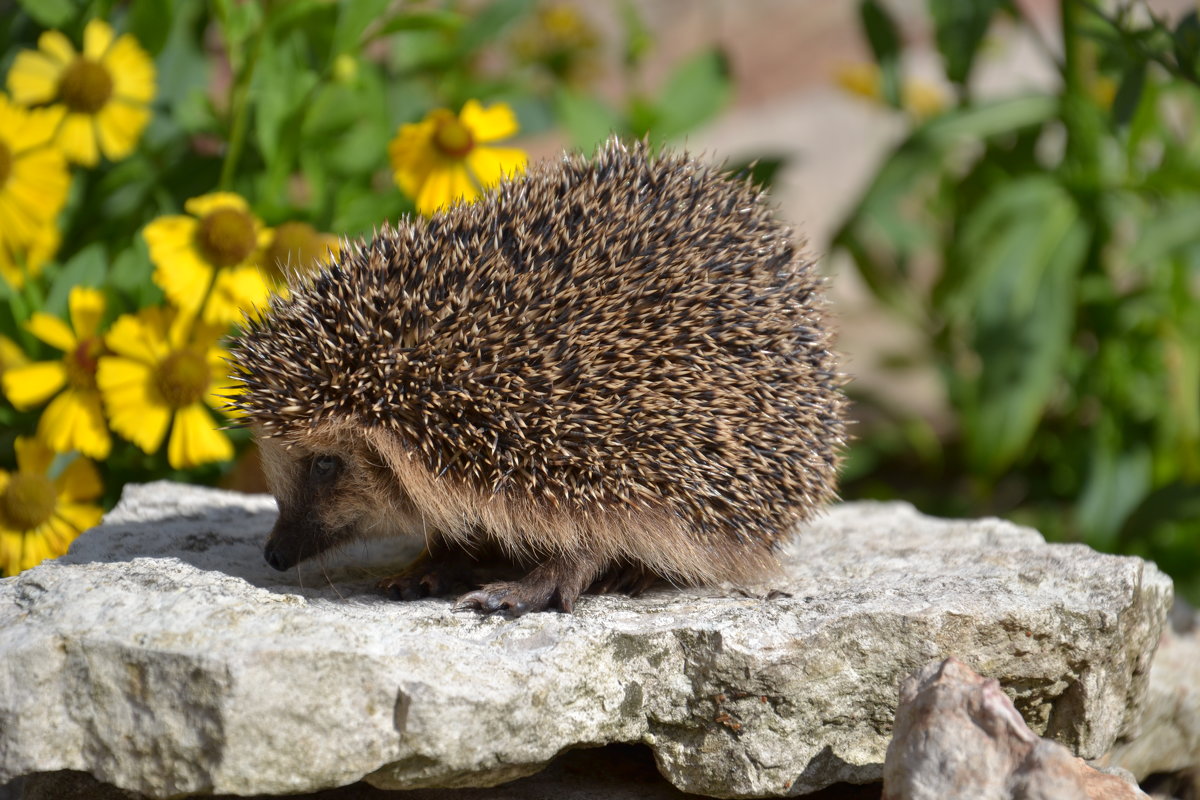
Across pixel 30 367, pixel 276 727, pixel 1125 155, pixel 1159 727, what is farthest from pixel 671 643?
pixel 1125 155

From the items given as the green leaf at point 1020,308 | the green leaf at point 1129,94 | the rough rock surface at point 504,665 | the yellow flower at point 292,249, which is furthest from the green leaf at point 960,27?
the yellow flower at point 292,249

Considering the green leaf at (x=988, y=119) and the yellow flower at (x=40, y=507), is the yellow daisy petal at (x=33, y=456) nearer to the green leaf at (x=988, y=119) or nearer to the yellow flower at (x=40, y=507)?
the yellow flower at (x=40, y=507)

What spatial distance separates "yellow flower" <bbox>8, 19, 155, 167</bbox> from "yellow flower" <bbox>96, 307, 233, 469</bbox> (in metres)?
1.05

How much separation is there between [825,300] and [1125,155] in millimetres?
3137

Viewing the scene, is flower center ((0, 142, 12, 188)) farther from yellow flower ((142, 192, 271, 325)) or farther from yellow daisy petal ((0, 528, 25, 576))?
yellow daisy petal ((0, 528, 25, 576))

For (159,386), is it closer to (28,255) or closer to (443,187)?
(28,255)

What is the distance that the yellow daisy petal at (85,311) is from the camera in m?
5.74

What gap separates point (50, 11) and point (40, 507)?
2.69 meters

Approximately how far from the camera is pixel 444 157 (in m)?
5.88

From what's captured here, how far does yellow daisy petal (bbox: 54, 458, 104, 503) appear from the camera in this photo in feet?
18.5

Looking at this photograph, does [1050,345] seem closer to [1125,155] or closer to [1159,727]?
[1125,155]

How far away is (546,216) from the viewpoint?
170 inches

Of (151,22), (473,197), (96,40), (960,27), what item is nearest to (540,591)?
(473,197)

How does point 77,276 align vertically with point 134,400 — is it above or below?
above
